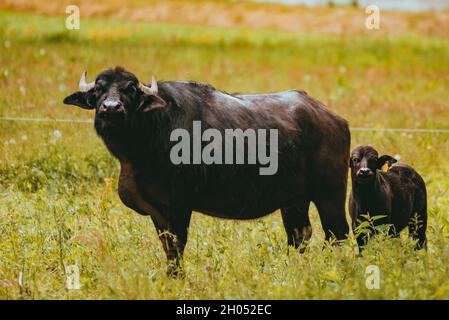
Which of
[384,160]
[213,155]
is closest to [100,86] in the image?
[213,155]

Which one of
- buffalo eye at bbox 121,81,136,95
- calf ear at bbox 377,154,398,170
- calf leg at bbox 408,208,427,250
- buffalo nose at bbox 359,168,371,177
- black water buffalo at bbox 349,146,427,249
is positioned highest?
buffalo eye at bbox 121,81,136,95

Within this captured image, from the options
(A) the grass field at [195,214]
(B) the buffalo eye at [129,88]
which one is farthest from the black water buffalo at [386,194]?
(B) the buffalo eye at [129,88]

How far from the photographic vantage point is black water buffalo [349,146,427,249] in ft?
24.7

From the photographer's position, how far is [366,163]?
7504 millimetres

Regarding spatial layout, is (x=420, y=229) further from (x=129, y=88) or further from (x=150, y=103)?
(x=129, y=88)

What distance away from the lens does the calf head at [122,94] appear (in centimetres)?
684

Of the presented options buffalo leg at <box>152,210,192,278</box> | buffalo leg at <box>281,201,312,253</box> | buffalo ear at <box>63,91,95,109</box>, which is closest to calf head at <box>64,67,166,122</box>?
→ buffalo ear at <box>63,91,95,109</box>

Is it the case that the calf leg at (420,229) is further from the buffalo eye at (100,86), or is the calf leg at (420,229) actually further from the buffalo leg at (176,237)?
the buffalo eye at (100,86)

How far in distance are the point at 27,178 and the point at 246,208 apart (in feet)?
9.59

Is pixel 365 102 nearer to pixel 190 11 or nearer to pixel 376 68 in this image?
pixel 376 68

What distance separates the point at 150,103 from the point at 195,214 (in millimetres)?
2456

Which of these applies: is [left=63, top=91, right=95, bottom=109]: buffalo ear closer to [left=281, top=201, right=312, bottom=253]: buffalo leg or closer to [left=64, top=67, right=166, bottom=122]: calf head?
[left=64, top=67, right=166, bottom=122]: calf head

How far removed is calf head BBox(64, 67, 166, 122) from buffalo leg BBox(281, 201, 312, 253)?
6.12ft

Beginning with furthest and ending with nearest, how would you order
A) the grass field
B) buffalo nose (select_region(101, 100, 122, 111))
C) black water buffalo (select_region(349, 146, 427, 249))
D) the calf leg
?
the calf leg
black water buffalo (select_region(349, 146, 427, 249))
buffalo nose (select_region(101, 100, 122, 111))
the grass field
